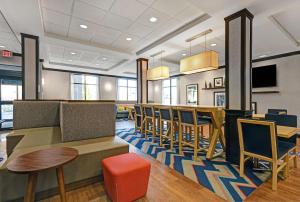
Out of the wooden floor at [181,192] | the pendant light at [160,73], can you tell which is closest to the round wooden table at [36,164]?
the wooden floor at [181,192]

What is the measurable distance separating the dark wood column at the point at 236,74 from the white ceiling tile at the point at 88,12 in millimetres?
2373

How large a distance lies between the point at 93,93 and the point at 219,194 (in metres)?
8.46

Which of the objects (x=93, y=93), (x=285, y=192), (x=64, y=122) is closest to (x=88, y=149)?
(x=64, y=122)

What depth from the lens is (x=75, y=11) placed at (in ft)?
9.18

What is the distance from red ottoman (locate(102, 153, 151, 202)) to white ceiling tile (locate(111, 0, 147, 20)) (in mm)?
2504

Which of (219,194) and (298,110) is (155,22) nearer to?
(219,194)

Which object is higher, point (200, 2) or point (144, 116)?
point (200, 2)

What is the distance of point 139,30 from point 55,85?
619 cm

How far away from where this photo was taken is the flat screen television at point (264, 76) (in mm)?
5098

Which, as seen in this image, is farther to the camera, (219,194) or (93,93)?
(93,93)

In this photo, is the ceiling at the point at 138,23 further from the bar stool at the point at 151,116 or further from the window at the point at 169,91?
the window at the point at 169,91

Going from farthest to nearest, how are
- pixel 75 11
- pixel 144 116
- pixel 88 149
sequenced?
pixel 144 116
pixel 75 11
pixel 88 149

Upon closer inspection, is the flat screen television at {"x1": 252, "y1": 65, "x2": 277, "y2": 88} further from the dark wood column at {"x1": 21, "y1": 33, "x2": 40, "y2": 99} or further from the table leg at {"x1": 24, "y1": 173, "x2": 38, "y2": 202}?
the dark wood column at {"x1": 21, "y1": 33, "x2": 40, "y2": 99}

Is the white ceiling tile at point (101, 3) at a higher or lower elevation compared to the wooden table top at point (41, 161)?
higher
